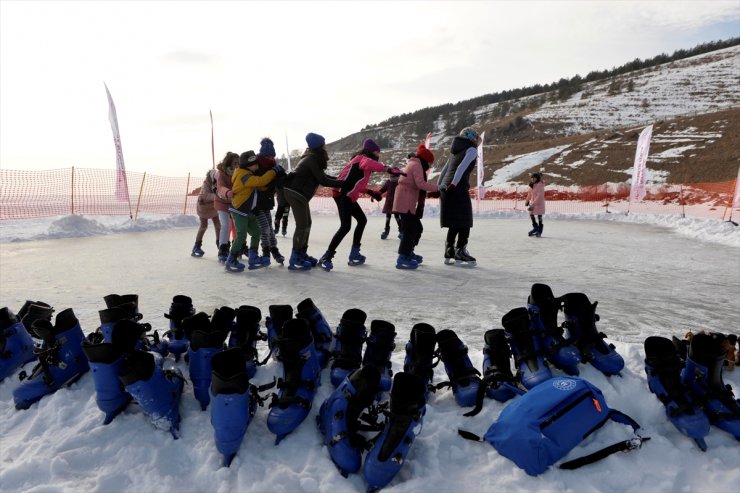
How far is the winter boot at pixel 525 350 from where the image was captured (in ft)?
8.09

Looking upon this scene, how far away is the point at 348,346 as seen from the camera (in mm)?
2684

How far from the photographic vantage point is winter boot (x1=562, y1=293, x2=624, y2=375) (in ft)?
8.48

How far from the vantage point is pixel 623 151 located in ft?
137

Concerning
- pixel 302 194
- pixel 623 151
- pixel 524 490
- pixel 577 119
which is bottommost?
pixel 524 490

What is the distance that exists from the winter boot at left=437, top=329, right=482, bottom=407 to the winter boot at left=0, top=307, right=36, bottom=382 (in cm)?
269

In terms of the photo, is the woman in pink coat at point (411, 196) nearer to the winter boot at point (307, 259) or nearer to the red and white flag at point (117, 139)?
the winter boot at point (307, 259)

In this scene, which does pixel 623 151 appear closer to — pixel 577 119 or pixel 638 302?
pixel 577 119

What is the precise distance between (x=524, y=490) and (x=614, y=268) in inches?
217

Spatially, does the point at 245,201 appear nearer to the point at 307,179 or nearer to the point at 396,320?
the point at 307,179

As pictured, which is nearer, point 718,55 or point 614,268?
point 614,268

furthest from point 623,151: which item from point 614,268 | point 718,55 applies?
point 718,55

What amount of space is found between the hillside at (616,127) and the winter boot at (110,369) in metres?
39.5

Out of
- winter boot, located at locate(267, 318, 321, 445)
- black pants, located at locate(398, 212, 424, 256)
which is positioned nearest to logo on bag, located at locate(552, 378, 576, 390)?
winter boot, located at locate(267, 318, 321, 445)

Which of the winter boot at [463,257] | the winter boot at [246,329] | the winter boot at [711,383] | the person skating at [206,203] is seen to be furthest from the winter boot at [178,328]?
the person skating at [206,203]
